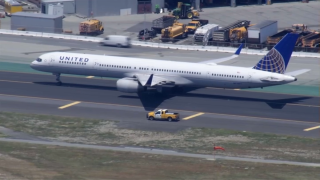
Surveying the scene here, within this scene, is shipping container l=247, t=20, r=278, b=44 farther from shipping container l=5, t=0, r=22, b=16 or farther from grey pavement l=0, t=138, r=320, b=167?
grey pavement l=0, t=138, r=320, b=167

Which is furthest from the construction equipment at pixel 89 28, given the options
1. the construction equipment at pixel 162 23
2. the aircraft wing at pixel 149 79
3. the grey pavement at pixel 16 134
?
the grey pavement at pixel 16 134

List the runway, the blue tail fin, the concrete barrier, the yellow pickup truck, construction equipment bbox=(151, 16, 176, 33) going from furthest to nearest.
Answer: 1. construction equipment bbox=(151, 16, 176, 33)
2. the concrete barrier
3. the blue tail fin
4. the yellow pickup truck
5. the runway

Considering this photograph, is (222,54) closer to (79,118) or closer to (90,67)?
(90,67)

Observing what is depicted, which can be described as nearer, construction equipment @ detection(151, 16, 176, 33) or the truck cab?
the truck cab

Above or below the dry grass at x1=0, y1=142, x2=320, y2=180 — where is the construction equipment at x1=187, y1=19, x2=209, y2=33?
above

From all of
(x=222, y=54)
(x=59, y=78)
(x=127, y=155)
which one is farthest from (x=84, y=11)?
(x=127, y=155)

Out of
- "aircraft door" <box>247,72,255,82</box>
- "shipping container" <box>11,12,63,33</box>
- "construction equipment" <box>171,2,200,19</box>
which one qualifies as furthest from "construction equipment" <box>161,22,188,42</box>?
"aircraft door" <box>247,72,255,82</box>
